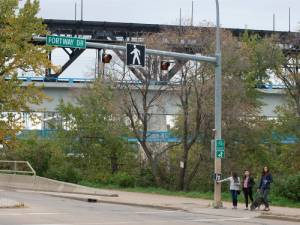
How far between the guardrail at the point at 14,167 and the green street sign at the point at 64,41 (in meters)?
16.8

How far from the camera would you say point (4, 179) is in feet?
136

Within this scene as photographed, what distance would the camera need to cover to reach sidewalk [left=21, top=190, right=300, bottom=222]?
77.6 feet

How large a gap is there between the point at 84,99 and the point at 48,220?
29.2 meters

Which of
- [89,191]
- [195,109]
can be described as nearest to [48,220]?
[89,191]

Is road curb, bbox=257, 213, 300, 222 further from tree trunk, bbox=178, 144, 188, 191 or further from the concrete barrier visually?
tree trunk, bbox=178, 144, 188, 191

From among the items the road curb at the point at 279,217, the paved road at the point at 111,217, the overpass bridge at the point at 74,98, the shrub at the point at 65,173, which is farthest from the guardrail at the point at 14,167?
the road curb at the point at 279,217

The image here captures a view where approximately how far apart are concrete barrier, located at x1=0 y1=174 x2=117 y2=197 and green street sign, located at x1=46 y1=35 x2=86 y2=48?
38.1ft

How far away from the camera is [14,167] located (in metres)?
41.3

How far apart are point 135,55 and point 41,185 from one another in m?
16.8

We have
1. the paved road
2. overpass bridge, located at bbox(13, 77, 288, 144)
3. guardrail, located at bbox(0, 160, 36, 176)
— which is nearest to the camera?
the paved road

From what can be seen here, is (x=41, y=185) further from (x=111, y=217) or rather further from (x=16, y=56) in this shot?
(x=111, y=217)

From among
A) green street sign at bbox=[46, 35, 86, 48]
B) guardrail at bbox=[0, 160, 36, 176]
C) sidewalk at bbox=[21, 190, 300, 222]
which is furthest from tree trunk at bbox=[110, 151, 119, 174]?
green street sign at bbox=[46, 35, 86, 48]

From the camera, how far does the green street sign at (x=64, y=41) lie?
23.1 m

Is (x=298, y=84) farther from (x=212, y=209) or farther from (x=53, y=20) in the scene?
(x=53, y=20)
